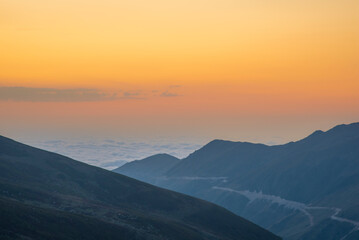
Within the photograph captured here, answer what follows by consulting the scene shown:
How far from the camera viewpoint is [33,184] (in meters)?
160

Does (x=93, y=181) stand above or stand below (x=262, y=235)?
above

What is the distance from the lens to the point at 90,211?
130 metres

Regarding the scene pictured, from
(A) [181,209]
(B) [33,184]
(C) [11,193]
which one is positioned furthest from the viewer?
(A) [181,209]

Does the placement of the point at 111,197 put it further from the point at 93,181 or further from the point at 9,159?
the point at 9,159

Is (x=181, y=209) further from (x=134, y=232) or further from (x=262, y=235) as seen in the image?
(x=134, y=232)

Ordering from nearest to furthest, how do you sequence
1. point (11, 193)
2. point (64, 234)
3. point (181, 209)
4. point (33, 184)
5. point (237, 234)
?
point (64, 234)
point (11, 193)
point (33, 184)
point (237, 234)
point (181, 209)

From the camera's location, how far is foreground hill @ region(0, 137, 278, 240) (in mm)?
97938

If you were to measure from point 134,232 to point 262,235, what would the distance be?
277ft

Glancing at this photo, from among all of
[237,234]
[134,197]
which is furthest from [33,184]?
[237,234]

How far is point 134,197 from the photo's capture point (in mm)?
191750

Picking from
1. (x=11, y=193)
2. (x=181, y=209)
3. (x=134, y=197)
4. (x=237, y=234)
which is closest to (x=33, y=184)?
(x=11, y=193)

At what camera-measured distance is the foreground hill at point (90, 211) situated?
321 ft

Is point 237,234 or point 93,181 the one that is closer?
point 237,234

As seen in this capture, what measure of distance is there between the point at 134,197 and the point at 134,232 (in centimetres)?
7746
